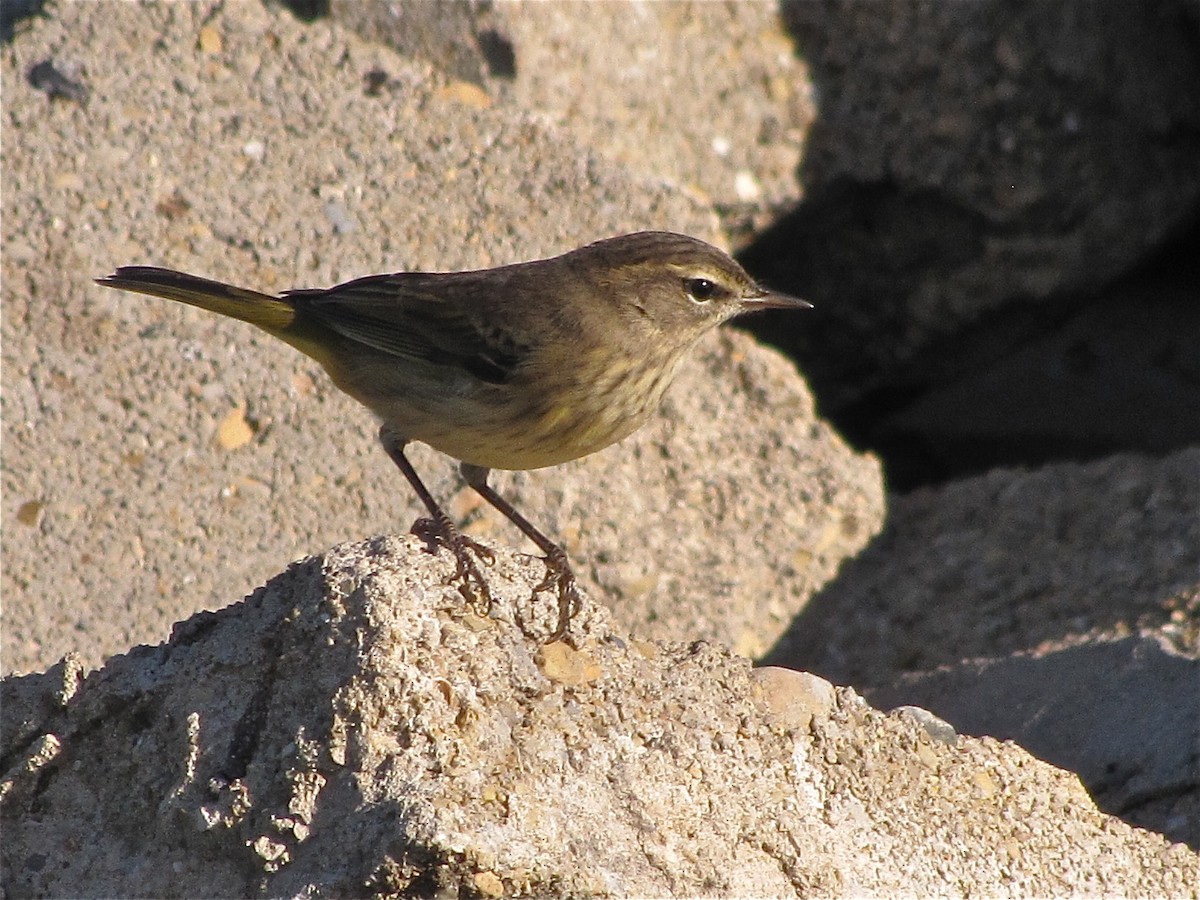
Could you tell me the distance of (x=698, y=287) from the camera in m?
4.59

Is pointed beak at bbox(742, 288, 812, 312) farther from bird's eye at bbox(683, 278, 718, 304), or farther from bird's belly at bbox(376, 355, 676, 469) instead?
bird's belly at bbox(376, 355, 676, 469)

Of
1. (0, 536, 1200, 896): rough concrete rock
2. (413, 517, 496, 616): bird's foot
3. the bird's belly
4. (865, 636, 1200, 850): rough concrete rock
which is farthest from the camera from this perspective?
the bird's belly

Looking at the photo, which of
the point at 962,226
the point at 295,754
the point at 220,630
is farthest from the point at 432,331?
the point at 962,226

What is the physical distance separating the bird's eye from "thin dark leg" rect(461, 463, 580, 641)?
75 centimetres

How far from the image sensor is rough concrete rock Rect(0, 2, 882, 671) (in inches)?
178

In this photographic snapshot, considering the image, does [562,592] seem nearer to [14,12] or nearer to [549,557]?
[549,557]

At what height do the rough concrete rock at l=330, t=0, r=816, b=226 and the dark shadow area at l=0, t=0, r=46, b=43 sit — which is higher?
the rough concrete rock at l=330, t=0, r=816, b=226

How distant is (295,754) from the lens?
114 inches

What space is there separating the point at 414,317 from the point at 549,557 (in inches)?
41.5

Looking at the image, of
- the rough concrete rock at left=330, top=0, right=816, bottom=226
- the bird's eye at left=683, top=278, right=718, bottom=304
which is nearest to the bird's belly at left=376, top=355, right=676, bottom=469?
the bird's eye at left=683, top=278, right=718, bottom=304

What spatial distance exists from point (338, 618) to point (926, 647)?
2.19 m

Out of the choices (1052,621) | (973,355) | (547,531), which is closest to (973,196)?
(973,355)

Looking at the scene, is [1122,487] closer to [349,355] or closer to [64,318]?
[349,355]

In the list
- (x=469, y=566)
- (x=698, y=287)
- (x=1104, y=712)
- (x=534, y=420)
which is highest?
(x=698, y=287)
